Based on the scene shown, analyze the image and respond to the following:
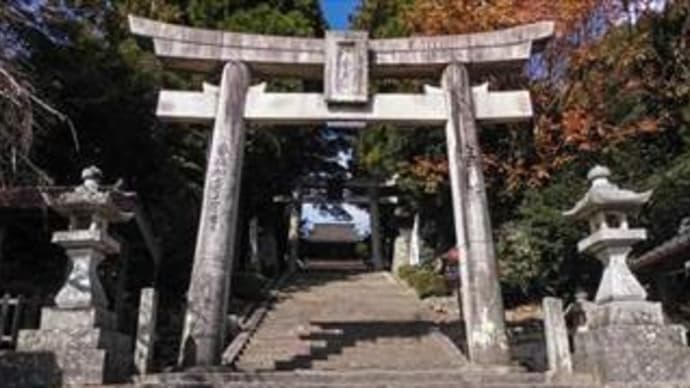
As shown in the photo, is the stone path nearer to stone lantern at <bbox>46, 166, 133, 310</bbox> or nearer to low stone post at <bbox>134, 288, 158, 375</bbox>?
low stone post at <bbox>134, 288, 158, 375</bbox>

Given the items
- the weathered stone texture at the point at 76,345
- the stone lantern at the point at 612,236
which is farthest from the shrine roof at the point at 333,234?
the weathered stone texture at the point at 76,345

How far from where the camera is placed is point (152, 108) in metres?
20.2

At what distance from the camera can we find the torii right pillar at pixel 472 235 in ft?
40.2

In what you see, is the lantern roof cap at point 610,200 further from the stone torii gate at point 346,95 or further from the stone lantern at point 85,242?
the stone lantern at point 85,242

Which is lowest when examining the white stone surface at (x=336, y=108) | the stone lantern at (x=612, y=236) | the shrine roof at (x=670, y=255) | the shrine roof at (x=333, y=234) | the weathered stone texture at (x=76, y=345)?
the weathered stone texture at (x=76, y=345)

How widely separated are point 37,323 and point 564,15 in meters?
14.4

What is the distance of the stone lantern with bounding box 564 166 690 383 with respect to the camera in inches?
395

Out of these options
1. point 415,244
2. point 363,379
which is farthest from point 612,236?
point 415,244

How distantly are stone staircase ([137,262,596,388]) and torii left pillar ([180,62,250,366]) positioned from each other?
0.57 metres

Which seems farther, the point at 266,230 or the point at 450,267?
the point at 266,230

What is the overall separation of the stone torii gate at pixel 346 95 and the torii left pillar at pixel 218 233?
2 centimetres

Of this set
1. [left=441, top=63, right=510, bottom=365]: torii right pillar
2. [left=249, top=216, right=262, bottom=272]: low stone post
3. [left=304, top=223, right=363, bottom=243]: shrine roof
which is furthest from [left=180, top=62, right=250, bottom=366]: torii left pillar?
[left=304, top=223, right=363, bottom=243]: shrine roof

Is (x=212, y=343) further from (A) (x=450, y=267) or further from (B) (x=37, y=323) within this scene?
(A) (x=450, y=267)

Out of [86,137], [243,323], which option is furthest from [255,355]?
[86,137]
